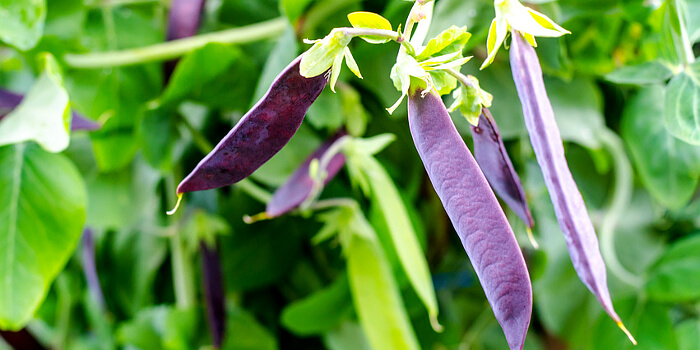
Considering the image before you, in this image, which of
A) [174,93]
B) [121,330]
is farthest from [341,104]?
[121,330]

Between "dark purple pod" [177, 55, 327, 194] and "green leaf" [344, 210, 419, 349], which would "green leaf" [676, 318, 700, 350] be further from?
"dark purple pod" [177, 55, 327, 194]

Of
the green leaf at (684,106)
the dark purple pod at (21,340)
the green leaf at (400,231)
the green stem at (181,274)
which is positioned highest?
the green leaf at (684,106)

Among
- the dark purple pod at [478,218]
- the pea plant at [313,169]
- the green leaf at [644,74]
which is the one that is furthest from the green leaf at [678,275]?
the dark purple pod at [478,218]

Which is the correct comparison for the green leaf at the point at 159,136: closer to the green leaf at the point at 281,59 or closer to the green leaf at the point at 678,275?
the green leaf at the point at 281,59

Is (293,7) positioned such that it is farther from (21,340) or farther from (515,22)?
(21,340)

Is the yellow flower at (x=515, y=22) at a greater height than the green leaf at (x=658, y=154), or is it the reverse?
the yellow flower at (x=515, y=22)

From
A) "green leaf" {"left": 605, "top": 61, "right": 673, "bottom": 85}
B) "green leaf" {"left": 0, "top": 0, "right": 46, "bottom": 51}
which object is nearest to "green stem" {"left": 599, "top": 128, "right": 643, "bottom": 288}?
"green leaf" {"left": 605, "top": 61, "right": 673, "bottom": 85}
